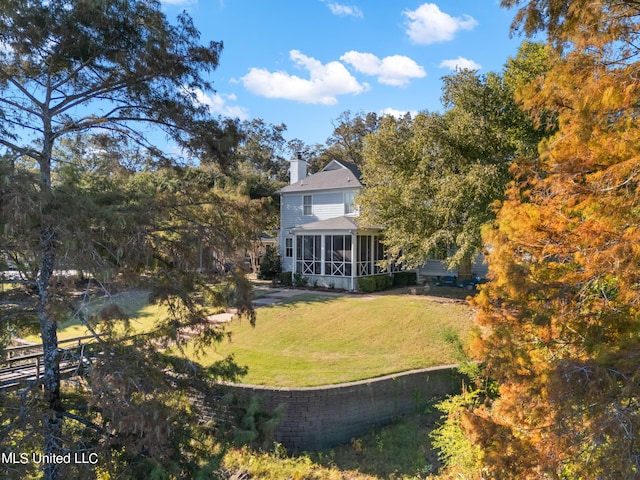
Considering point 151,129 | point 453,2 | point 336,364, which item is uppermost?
point 453,2

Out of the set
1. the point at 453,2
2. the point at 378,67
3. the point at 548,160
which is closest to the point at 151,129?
the point at 548,160

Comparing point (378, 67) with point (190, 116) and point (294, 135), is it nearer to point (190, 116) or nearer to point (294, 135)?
point (190, 116)

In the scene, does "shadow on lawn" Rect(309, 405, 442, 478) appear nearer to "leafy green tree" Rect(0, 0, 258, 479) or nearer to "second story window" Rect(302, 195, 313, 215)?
"leafy green tree" Rect(0, 0, 258, 479)

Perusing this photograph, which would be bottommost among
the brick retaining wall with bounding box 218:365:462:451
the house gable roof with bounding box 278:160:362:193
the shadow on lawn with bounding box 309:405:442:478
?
the shadow on lawn with bounding box 309:405:442:478

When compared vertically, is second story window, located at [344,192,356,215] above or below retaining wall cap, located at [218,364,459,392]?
above

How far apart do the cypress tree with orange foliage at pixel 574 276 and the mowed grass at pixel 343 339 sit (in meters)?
4.57

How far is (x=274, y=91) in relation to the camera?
817 inches

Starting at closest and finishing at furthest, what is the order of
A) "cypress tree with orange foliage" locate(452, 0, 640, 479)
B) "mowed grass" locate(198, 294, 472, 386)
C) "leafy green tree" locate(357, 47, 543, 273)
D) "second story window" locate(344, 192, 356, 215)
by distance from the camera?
1. "cypress tree with orange foliage" locate(452, 0, 640, 479)
2. "mowed grass" locate(198, 294, 472, 386)
3. "leafy green tree" locate(357, 47, 543, 273)
4. "second story window" locate(344, 192, 356, 215)

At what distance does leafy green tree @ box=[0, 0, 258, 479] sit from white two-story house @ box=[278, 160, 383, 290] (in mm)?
13347

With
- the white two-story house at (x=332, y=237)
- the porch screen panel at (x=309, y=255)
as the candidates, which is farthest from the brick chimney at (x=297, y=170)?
the porch screen panel at (x=309, y=255)

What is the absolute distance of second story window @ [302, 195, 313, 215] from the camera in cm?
2253

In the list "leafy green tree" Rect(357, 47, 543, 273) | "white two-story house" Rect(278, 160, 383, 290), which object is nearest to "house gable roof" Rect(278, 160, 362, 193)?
"white two-story house" Rect(278, 160, 383, 290)

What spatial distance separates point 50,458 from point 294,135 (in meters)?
41.2

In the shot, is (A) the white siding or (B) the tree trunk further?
(A) the white siding
